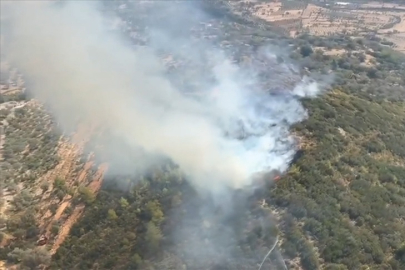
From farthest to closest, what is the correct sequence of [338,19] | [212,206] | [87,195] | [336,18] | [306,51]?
1. [336,18]
2. [338,19]
3. [306,51]
4. [87,195]
5. [212,206]

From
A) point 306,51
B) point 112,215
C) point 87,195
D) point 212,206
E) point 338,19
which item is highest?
point 212,206

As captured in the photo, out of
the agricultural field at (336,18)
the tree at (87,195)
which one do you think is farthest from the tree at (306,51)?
the tree at (87,195)

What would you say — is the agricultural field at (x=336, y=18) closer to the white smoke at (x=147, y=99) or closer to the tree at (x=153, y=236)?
the white smoke at (x=147, y=99)

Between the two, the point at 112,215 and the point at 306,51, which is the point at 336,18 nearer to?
the point at 306,51

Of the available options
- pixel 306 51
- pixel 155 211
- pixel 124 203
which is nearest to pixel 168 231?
pixel 155 211

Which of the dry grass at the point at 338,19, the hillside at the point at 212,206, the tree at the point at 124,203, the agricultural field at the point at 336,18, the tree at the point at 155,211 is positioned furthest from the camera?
the dry grass at the point at 338,19

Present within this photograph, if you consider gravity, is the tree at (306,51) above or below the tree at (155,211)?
below

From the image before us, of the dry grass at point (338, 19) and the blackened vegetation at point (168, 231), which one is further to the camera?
the dry grass at point (338, 19)
